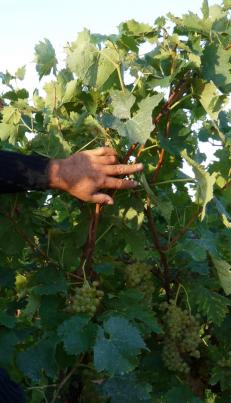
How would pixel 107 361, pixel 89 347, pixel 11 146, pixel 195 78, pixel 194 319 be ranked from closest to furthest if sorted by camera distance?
pixel 107 361, pixel 89 347, pixel 195 78, pixel 194 319, pixel 11 146

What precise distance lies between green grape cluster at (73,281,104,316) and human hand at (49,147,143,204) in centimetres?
30

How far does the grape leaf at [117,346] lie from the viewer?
6.68ft

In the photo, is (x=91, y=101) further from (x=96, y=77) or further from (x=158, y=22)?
(x=158, y=22)

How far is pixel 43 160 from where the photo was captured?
2.32 meters

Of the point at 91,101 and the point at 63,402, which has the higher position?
the point at 91,101

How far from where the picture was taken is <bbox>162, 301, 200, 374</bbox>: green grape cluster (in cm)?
247

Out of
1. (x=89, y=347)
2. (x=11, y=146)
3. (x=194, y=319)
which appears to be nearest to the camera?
(x=89, y=347)

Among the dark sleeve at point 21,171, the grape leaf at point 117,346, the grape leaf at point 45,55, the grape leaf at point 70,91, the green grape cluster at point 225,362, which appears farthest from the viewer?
the green grape cluster at point 225,362

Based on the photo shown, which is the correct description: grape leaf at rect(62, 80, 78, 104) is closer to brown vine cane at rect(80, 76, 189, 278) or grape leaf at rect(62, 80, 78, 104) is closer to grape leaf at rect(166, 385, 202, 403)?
brown vine cane at rect(80, 76, 189, 278)

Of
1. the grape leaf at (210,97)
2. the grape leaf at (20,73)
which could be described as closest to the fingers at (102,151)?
the grape leaf at (210,97)

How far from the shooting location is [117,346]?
6.86 ft

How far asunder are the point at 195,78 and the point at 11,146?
81cm

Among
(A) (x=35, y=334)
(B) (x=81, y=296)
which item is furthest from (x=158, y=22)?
(A) (x=35, y=334)

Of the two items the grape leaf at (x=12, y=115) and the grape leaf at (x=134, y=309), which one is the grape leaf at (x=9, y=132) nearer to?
the grape leaf at (x=12, y=115)
